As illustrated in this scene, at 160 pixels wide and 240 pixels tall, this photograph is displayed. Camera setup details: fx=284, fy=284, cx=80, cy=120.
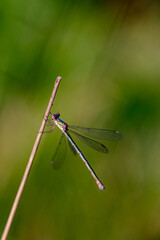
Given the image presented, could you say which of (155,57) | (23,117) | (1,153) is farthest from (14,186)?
(155,57)

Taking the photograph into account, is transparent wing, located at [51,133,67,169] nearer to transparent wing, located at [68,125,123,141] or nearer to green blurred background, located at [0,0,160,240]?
green blurred background, located at [0,0,160,240]

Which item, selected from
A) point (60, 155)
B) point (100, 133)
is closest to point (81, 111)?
point (100, 133)

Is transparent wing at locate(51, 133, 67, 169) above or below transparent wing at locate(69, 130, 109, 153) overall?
below

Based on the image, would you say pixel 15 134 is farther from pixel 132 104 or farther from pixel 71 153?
pixel 132 104

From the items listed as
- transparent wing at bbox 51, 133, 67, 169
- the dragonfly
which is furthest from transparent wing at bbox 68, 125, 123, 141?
transparent wing at bbox 51, 133, 67, 169

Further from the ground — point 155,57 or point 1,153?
point 155,57

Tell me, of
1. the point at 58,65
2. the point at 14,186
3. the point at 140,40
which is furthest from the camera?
the point at 140,40
